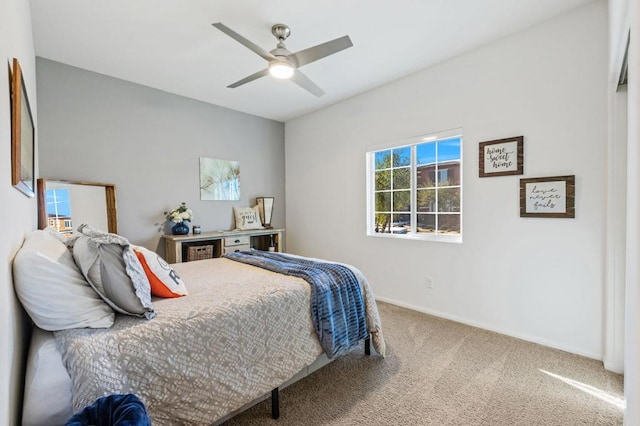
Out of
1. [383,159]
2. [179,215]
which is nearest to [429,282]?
[383,159]

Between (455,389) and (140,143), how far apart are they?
3992mm

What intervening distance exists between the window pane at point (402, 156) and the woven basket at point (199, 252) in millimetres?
2598

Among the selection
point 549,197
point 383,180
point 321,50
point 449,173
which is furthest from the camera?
point 383,180

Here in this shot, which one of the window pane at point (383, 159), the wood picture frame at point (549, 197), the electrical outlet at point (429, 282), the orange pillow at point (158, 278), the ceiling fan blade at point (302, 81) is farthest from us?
the window pane at point (383, 159)

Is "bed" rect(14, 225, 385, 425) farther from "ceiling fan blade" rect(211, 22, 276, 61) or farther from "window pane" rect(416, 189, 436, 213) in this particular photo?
"window pane" rect(416, 189, 436, 213)

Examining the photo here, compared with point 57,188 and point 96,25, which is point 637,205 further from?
point 57,188

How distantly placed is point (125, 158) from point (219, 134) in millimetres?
1249

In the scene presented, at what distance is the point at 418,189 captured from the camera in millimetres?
3447

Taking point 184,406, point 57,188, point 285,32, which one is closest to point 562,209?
point 285,32

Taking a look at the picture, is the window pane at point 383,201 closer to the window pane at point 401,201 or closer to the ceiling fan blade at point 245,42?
the window pane at point 401,201

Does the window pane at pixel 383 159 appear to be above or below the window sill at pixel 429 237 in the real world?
above

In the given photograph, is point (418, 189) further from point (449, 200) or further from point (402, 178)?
point (449, 200)

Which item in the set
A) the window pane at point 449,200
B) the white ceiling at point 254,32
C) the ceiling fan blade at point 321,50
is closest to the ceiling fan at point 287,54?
the ceiling fan blade at point 321,50

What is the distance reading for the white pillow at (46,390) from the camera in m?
1.05
